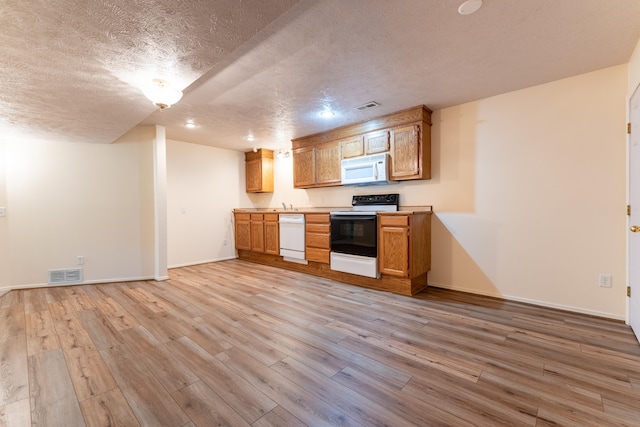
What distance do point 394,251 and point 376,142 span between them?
1.55 metres

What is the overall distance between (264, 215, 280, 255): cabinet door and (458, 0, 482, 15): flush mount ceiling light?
3874 mm

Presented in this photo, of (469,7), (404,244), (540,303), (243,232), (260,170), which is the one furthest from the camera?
(260,170)

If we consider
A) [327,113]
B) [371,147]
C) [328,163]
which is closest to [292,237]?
[328,163]

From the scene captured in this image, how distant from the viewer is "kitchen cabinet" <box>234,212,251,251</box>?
5469 mm

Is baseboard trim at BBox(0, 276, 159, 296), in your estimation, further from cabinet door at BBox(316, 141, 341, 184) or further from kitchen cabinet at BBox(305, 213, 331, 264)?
cabinet door at BBox(316, 141, 341, 184)

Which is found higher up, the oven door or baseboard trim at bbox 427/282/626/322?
the oven door

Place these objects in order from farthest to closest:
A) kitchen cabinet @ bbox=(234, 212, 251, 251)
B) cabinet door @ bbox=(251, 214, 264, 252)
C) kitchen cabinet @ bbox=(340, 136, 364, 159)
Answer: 1. kitchen cabinet @ bbox=(234, 212, 251, 251)
2. cabinet door @ bbox=(251, 214, 264, 252)
3. kitchen cabinet @ bbox=(340, 136, 364, 159)

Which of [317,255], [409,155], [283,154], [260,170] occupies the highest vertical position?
[283,154]

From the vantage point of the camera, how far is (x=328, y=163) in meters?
4.45

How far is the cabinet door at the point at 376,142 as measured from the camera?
3.73 meters

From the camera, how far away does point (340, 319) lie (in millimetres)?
2598

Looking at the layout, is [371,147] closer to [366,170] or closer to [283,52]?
[366,170]

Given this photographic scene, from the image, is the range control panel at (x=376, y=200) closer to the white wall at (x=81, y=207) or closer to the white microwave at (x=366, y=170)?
the white microwave at (x=366, y=170)

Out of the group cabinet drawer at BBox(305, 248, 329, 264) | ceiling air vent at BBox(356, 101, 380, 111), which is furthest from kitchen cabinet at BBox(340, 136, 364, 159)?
cabinet drawer at BBox(305, 248, 329, 264)
